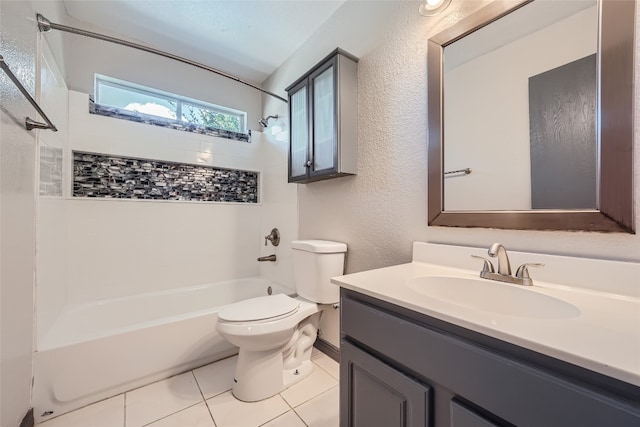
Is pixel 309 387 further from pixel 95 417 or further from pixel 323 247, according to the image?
pixel 95 417

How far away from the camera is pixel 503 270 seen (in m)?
0.90

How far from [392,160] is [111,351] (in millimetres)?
1847

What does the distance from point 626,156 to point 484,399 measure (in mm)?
816

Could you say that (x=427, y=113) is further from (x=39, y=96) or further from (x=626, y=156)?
(x=39, y=96)

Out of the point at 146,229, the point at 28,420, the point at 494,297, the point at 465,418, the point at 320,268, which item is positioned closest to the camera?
the point at 465,418

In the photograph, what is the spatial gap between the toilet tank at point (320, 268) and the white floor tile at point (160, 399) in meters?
0.83

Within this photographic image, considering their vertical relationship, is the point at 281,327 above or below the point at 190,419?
above

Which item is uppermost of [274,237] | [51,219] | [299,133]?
[299,133]

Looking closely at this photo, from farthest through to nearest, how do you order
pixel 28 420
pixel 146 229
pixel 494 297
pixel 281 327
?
pixel 146 229 → pixel 281 327 → pixel 28 420 → pixel 494 297

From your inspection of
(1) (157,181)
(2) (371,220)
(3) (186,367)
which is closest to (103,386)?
(3) (186,367)

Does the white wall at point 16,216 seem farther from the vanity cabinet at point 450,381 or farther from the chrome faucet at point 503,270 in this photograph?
the chrome faucet at point 503,270

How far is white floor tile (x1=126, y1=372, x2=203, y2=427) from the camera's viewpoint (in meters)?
1.27

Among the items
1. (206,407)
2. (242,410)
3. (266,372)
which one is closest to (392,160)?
(266,372)

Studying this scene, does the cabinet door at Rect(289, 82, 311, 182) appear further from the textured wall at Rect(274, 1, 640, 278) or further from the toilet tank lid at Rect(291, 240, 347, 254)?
the toilet tank lid at Rect(291, 240, 347, 254)
